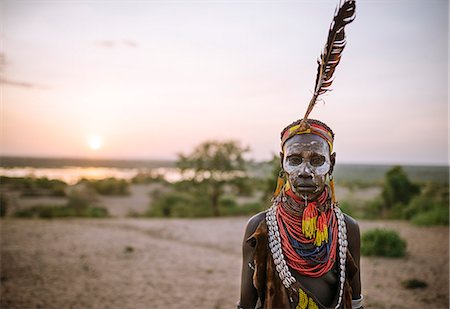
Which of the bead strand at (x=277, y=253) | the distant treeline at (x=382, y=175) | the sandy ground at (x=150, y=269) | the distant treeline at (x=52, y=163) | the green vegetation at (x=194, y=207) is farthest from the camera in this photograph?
the distant treeline at (x=52, y=163)

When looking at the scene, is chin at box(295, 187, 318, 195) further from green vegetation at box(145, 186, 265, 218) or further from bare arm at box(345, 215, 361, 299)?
green vegetation at box(145, 186, 265, 218)

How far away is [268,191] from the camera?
20.8m

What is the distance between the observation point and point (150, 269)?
10.4 metres

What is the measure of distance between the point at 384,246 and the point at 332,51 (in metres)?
10.5

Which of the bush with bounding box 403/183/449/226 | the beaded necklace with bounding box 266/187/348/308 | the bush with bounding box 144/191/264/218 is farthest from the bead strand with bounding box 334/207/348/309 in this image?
the bush with bounding box 144/191/264/218

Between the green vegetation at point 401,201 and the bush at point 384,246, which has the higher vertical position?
the green vegetation at point 401,201

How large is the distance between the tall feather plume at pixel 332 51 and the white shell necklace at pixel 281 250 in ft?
2.41

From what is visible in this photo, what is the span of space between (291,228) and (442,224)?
51.0ft

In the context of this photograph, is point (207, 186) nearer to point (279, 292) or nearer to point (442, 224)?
point (442, 224)

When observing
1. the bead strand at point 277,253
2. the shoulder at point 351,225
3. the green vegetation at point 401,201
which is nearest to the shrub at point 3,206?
the green vegetation at point 401,201

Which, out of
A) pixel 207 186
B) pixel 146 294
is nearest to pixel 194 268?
pixel 146 294

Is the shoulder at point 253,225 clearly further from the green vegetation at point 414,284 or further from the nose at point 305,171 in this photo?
the green vegetation at point 414,284

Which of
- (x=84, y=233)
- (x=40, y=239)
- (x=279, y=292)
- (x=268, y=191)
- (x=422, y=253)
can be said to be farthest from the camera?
(x=268, y=191)

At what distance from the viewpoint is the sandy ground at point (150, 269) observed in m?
8.19
